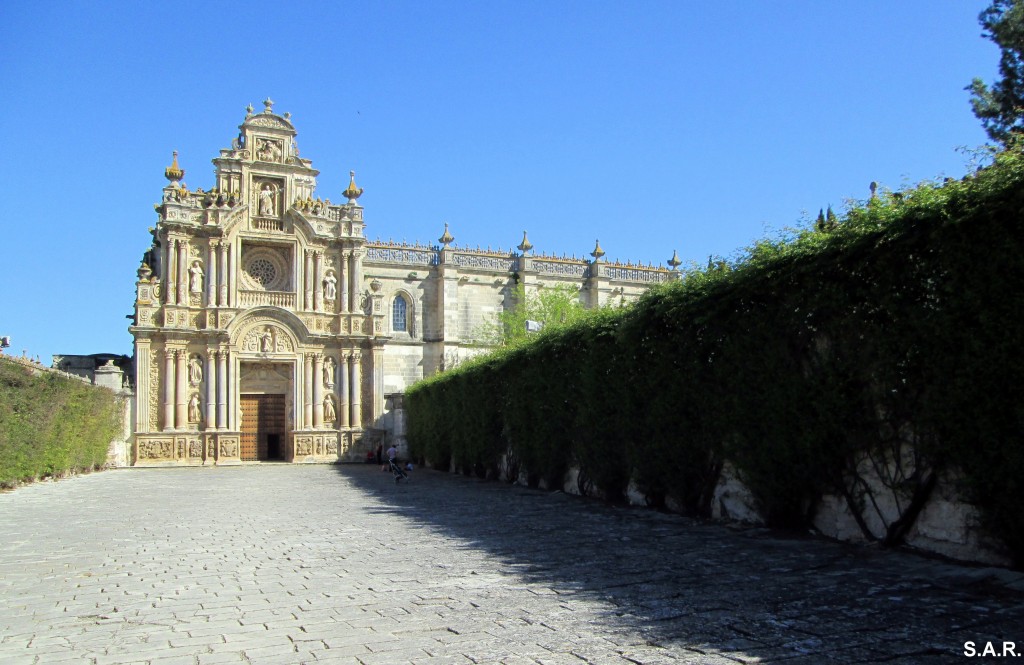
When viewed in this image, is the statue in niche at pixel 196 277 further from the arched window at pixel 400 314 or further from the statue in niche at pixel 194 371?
the arched window at pixel 400 314

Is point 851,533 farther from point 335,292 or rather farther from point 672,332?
point 335,292

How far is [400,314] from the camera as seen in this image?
4144 cm

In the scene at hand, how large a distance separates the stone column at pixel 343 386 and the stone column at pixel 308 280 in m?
2.83

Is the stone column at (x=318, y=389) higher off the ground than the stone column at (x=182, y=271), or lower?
lower

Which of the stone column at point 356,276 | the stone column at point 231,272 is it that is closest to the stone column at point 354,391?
the stone column at point 356,276

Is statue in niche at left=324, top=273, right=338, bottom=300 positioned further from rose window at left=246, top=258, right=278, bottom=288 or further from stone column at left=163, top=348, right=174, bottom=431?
stone column at left=163, top=348, right=174, bottom=431

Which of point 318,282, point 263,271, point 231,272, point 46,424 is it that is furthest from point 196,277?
point 46,424

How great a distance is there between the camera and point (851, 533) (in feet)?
29.9

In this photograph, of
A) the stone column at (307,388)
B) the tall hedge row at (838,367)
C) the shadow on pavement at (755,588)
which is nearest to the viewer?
the shadow on pavement at (755,588)

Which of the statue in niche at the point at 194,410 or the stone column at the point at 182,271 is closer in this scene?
the statue in niche at the point at 194,410

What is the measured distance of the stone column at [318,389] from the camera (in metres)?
36.1

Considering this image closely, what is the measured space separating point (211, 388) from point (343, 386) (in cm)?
566

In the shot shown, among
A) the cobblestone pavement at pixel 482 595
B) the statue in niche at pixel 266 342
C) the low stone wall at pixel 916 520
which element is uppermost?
the statue in niche at pixel 266 342

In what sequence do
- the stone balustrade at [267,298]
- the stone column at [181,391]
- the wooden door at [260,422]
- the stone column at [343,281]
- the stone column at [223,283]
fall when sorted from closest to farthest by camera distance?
the stone column at [181,391]
the stone column at [223,283]
the stone balustrade at [267,298]
the wooden door at [260,422]
the stone column at [343,281]
